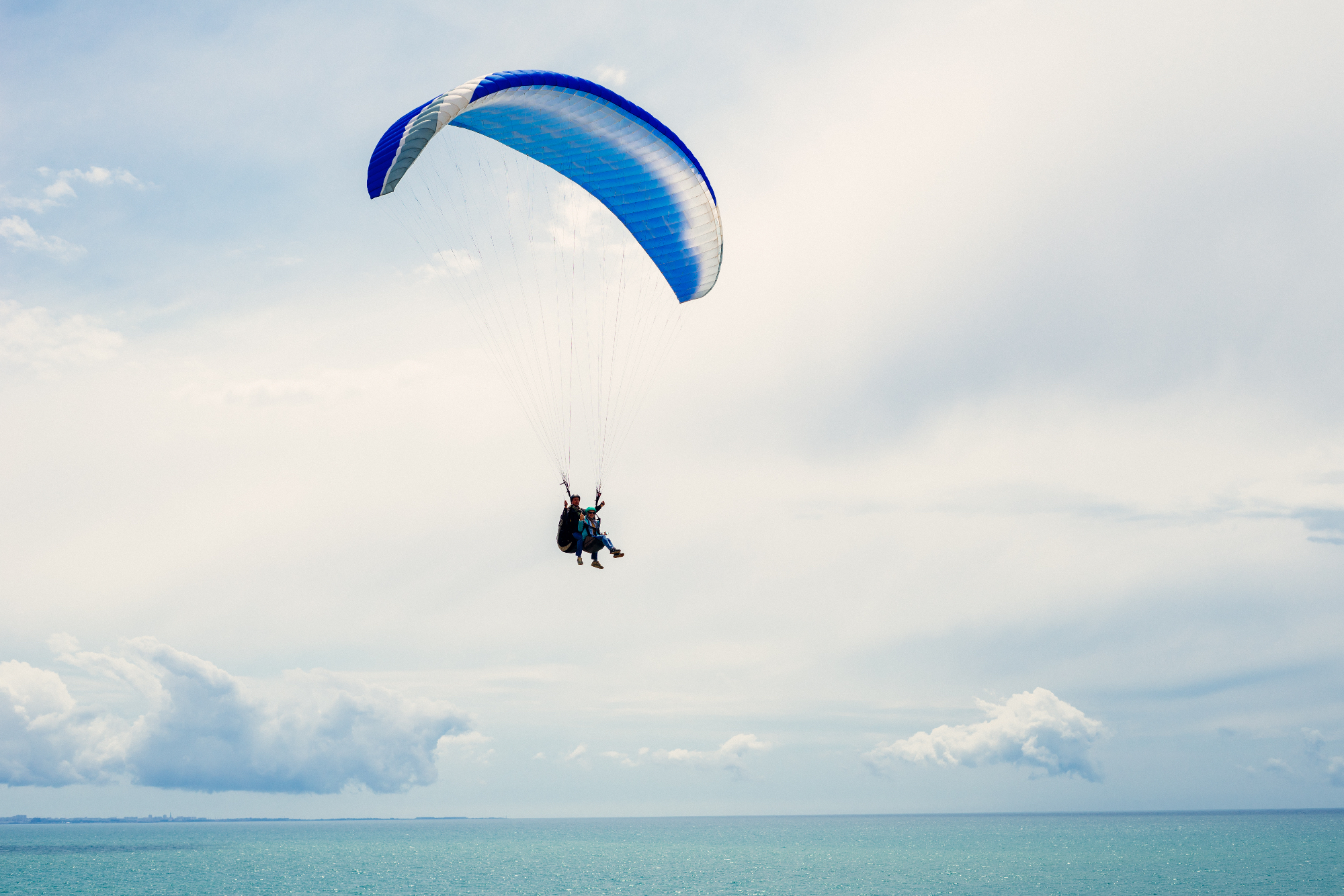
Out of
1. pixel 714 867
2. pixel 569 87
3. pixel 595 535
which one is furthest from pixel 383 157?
pixel 714 867

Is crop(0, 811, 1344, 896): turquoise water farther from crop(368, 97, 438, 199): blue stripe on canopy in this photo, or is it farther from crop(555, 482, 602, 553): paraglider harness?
crop(368, 97, 438, 199): blue stripe on canopy

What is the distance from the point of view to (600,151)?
15.8 m

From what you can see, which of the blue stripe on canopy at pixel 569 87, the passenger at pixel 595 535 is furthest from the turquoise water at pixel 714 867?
the blue stripe on canopy at pixel 569 87

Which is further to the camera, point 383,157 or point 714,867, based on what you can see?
point 714,867

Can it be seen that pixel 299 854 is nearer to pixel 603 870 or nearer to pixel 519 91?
pixel 603 870

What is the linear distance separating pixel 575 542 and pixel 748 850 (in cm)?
9681

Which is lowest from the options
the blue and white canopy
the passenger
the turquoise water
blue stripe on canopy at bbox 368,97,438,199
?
the turquoise water

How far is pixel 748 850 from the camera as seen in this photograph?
339ft

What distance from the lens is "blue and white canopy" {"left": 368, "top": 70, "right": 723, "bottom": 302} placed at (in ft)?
42.6

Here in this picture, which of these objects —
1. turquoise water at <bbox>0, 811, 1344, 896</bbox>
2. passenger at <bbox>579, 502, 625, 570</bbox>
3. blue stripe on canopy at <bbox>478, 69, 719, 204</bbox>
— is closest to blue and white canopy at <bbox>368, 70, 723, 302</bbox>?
blue stripe on canopy at <bbox>478, 69, 719, 204</bbox>

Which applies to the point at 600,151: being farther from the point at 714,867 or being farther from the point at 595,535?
the point at 714,867

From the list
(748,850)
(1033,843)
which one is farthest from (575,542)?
(1033,843)

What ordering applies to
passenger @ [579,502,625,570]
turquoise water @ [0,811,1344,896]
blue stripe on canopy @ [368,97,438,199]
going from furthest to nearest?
turquoise water @ [0,811,1344,896]
passenger @ [579,502,625,570]
blue stripe on canopy @ [368,97,438,199]

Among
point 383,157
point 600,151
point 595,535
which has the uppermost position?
point 600,151
